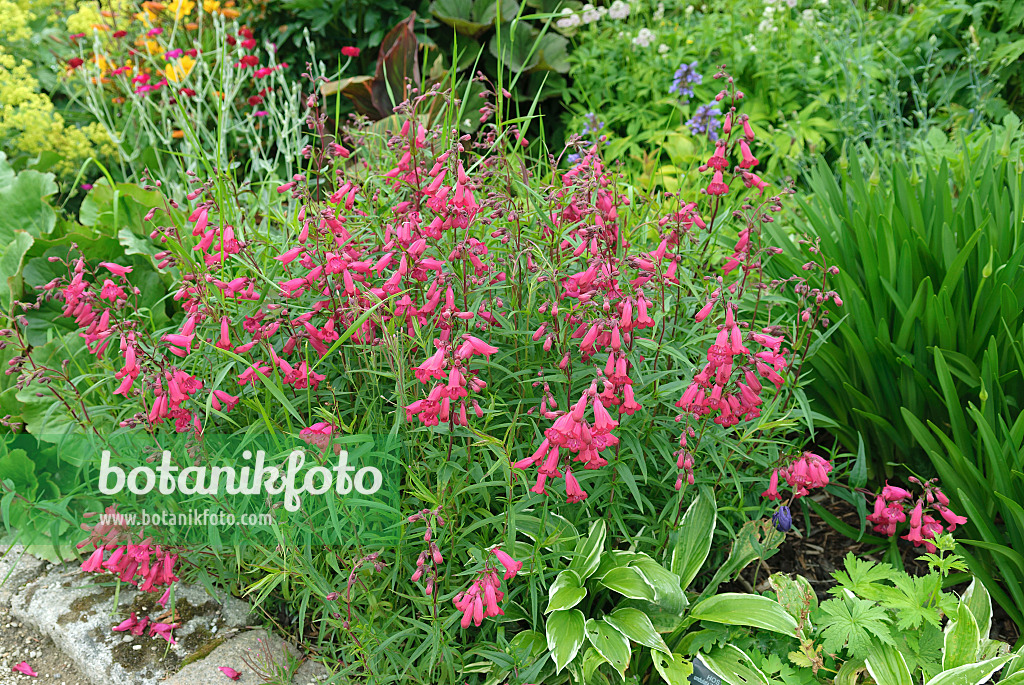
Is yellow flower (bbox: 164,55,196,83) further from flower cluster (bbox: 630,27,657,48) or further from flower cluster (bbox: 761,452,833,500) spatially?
flower cluster (bbox: 761,452,833,500)

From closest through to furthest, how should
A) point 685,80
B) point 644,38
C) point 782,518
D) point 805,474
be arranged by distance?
1. point 805,474
2. point 782,518
3. point 685,80
4. point 644,38

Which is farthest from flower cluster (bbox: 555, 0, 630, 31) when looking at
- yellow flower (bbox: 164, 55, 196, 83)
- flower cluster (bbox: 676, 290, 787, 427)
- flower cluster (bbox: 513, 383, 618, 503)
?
flower cluster (bbox: 513, 383, 618, 503)

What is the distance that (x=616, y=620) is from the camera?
2053 millimetres

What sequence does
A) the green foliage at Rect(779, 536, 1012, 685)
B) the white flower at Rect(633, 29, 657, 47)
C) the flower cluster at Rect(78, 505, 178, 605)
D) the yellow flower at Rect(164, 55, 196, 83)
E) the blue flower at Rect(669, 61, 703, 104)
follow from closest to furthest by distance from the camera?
the green foliage at Rect(779, 536, 1012, 685)
the flower cluster at Rect(78, 505, 178, 605)
the yellow flower at Rect(164, 55, 196, 83)
the blue flower at Rect(669, 61, 703, 104)
the white flower at Rect(633, 29, 657, 47)

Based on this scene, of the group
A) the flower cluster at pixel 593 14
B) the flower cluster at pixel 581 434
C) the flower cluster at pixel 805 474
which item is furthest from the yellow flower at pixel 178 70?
the flower cluster at pixel 805 474

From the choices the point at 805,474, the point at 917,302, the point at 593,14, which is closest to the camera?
the point at 805,474

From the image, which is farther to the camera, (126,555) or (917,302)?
(917,302)

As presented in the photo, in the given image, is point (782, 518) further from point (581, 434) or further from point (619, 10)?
point (619, 10)

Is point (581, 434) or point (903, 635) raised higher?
point (581, 434)

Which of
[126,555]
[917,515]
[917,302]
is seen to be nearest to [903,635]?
[917,515]

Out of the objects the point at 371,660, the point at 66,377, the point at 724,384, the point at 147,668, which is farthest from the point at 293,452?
the point at 724,384

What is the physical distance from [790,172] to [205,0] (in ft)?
11.2

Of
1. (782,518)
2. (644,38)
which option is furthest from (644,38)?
(782,518)

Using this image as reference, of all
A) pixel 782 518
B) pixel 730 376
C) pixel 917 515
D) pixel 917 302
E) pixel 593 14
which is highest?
pixel 593 14
